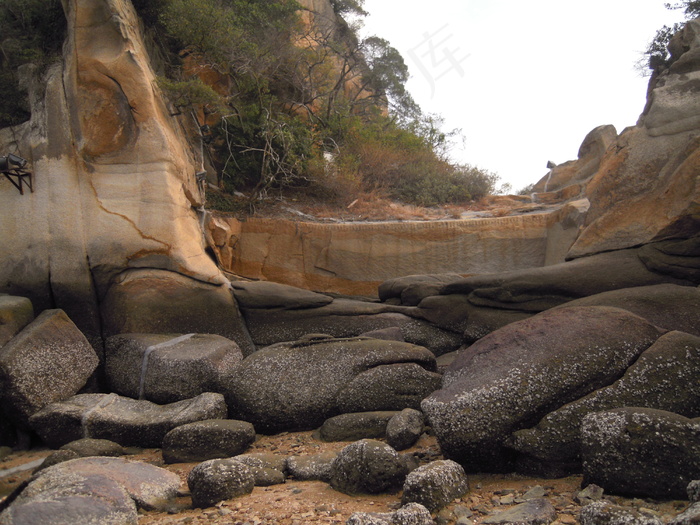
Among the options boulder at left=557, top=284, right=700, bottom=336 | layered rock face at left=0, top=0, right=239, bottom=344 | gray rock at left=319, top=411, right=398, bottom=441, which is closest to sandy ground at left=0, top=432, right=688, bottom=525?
gray rock at left=319, top=411, right=398, bottom=441

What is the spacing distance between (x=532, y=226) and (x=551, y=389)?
7518 mm

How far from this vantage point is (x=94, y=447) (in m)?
5.97

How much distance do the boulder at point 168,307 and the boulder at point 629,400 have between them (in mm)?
5292

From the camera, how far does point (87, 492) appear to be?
13.4 ft

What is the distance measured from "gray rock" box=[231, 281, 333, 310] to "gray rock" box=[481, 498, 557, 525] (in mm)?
5546

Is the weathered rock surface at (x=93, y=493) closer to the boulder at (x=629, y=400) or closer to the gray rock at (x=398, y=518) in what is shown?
the gray rock at (x=398, y=518)

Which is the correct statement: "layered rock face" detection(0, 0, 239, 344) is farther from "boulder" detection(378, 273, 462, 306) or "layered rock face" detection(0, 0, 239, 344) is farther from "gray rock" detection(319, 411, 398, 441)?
"gray rock" detection(319, 411, 398, 441)

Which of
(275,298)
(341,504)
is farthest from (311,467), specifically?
(275,298)

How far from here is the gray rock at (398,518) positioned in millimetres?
3619

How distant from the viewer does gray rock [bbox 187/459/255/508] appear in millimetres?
4480

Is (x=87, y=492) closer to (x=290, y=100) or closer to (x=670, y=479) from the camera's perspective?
(x=670, y=479)

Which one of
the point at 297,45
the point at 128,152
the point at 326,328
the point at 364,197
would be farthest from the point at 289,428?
the point at 297,45

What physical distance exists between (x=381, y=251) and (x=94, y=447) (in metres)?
7.06

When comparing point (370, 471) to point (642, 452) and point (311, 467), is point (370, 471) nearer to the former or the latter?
point (311, 467)
